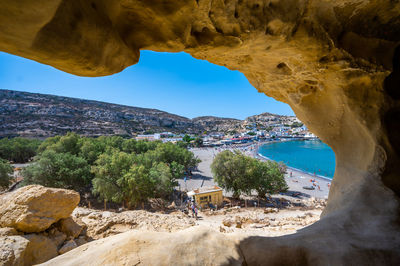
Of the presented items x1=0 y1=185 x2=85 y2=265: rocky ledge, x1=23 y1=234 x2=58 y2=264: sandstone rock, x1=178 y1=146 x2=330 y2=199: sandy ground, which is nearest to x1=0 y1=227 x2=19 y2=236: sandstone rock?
x1=0 y1=185 x2=85 y2=265: rocky ledge

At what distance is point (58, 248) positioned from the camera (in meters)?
5.38

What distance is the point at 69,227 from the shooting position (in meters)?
6.08

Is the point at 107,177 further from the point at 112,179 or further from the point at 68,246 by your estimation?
the point at 68,246

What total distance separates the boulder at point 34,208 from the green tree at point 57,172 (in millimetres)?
12073

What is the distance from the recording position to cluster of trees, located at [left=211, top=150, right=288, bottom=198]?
1911 centimetres

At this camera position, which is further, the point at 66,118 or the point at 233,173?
the point at 66,118

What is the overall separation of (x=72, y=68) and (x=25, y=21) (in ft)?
1.92

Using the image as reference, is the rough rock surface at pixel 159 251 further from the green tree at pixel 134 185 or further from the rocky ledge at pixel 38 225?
the green tree at pixel 134 185

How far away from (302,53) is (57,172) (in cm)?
1953

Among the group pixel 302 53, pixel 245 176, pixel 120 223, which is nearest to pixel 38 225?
pixel 120 223

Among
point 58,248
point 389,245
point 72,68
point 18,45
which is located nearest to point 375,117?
point 389,245

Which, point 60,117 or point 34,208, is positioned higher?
point 60,117

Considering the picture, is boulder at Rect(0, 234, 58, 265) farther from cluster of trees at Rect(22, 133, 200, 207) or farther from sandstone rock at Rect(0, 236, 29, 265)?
cluster of trees at Rect(22, 133, 200, 207)

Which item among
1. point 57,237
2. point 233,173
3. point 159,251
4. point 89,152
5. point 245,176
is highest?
point 159,251
